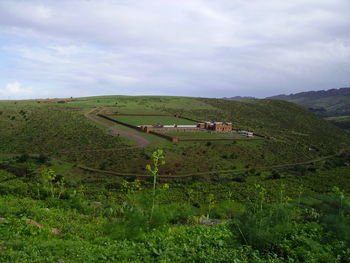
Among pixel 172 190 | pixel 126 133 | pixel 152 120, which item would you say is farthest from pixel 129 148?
pixel 152 120

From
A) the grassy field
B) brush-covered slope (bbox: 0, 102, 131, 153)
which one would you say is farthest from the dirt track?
the grassy field

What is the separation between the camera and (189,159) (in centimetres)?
5178

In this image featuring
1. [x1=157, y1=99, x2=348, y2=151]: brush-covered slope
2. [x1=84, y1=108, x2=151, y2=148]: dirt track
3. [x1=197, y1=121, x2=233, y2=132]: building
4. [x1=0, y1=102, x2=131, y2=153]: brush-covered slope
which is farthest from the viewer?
[x1=157, y1=99, x2=348, y2=151]: brush-covered slope

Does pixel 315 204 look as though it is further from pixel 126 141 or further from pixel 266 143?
pixel 266 143

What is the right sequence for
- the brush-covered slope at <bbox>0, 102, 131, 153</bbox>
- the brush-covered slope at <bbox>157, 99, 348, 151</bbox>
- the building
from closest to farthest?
the brush-covered slope at <bbox>0, 102, 131, 153</bbox> → the building → the brush-covered slope at <bbox>157, 99, 348, 151</bbox>

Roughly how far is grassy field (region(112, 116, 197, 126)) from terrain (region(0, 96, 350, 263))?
33cm

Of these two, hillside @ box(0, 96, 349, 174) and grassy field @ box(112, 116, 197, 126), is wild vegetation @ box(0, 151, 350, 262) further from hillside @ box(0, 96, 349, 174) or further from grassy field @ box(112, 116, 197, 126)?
grassy field @ box(112, 116, 197, 126)

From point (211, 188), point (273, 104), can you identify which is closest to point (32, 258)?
point (211, 188)

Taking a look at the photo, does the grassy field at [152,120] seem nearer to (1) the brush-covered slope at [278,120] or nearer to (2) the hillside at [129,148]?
(2) the hillside at [129,148]

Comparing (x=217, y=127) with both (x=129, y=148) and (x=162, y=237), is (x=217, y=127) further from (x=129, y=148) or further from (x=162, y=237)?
(x=162, y=237)

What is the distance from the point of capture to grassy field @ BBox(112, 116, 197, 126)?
8150cm

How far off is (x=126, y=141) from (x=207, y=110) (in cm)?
5934

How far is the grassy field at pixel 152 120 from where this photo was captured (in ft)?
267

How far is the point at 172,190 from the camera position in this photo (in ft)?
117
